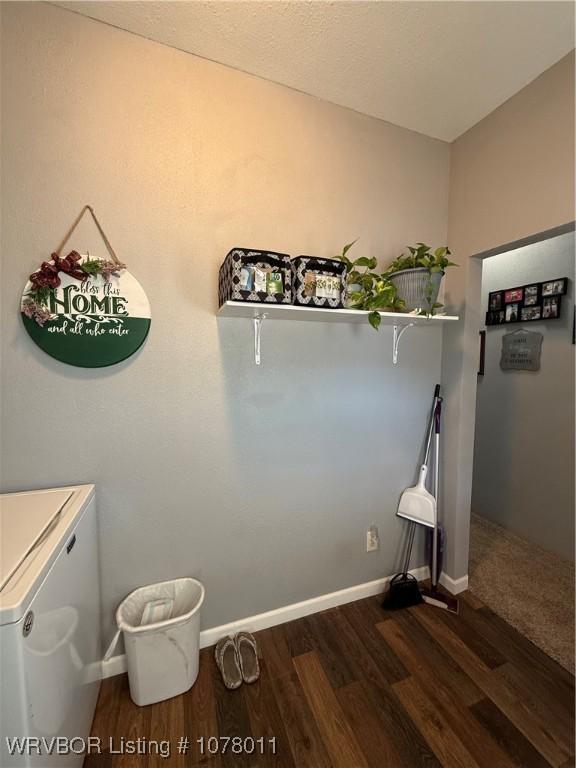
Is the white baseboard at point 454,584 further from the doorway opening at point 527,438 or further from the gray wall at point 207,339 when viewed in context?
the gray wall at point 207,339

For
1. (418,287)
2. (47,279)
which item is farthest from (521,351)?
(47,279)

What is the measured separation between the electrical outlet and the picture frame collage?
2.00m

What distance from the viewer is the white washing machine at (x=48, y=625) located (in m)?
0.65

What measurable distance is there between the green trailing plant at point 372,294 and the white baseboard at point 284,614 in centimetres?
149

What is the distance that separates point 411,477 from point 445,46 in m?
2.02

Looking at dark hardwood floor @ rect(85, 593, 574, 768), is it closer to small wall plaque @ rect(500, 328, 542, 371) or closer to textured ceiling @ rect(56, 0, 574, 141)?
small wall plaque @ rect(500, 328, 542, 371)

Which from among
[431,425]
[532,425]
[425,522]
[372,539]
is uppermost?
[431,425]

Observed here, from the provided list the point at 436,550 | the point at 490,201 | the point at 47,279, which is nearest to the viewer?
the point at 47,279

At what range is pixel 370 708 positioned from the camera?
1.23m

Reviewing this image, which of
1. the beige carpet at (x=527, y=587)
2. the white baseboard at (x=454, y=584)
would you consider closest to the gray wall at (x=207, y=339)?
the white baseboard at (x=454, y=584)

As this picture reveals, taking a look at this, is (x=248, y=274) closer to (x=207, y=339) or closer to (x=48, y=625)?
(x=207, y=339)

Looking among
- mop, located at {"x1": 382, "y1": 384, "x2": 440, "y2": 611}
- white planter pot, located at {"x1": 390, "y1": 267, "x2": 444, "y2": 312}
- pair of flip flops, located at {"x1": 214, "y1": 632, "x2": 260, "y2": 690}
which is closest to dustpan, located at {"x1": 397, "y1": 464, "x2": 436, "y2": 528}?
mop, located at {"x1": 382, "y1": 384, "x2": 440, "y2": 611}

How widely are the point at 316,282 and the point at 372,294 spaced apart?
289 millimetres

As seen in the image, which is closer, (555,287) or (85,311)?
(85,311)
